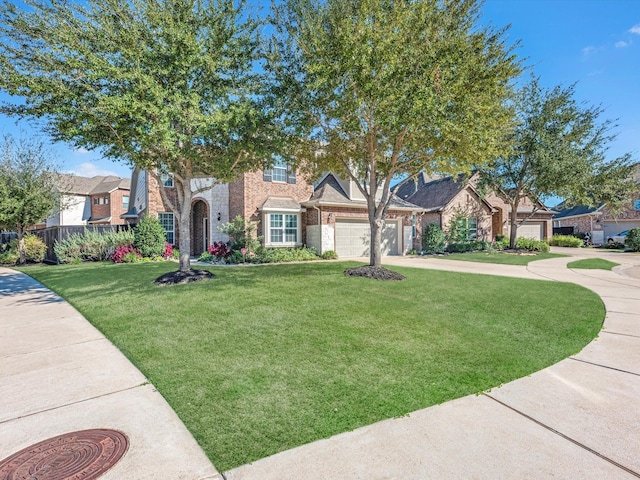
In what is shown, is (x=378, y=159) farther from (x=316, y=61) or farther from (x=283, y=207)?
(x=283, y=207)

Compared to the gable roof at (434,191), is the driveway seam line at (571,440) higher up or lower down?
lower down

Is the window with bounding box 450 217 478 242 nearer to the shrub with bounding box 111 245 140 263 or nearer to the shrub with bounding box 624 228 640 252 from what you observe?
the shrub with bounding box 624 228 640 252

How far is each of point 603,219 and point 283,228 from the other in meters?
33.6

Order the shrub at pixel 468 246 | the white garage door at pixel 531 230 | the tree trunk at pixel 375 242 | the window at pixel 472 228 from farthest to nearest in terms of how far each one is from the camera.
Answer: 1. the white garage door at pixel 531 230
2. the window at pixel 472 228
3. the shrub at pixel 468 246
4. the tree trunk at pixel 375 242

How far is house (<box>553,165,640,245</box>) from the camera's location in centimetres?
3153

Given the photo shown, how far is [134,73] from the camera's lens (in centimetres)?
753

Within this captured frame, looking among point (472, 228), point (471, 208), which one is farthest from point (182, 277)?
point (472, 228)

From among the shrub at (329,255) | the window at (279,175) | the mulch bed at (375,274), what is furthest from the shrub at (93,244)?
the mulch bed at (375,274)

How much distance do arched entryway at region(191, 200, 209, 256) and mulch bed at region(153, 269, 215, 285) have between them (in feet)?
31.9

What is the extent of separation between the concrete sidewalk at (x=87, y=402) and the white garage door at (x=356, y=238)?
45.9 ft

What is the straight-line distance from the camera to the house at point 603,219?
3153 centimetres

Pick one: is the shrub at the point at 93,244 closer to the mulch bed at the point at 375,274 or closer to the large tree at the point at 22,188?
the large tree at the point at 22,188

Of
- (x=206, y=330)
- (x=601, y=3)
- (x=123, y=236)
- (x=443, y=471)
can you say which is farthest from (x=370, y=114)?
(x=123, y=236)

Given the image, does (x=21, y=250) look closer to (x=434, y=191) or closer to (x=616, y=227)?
(x=434, y=191)
